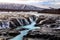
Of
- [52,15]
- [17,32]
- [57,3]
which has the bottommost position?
[17,32]

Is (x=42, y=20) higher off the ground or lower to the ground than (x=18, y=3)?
lower

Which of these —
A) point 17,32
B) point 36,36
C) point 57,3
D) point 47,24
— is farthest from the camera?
point 57,3

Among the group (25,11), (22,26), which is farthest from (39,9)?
(22,26)

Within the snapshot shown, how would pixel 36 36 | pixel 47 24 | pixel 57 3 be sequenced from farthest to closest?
pixel 57 3, pixel 47 24, pixel 36 36

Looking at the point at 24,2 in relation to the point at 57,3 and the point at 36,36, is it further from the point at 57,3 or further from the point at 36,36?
the point at 36,36

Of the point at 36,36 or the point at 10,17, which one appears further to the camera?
the point at 10,17

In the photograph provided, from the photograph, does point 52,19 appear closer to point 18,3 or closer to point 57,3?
point 57,3

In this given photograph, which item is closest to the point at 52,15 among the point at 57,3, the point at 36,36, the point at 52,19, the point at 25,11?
the point at 52,19

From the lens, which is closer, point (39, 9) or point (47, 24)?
point (47, 24)

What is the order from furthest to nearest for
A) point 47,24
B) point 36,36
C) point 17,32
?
point 47,24
point 17,32
point 36,36
